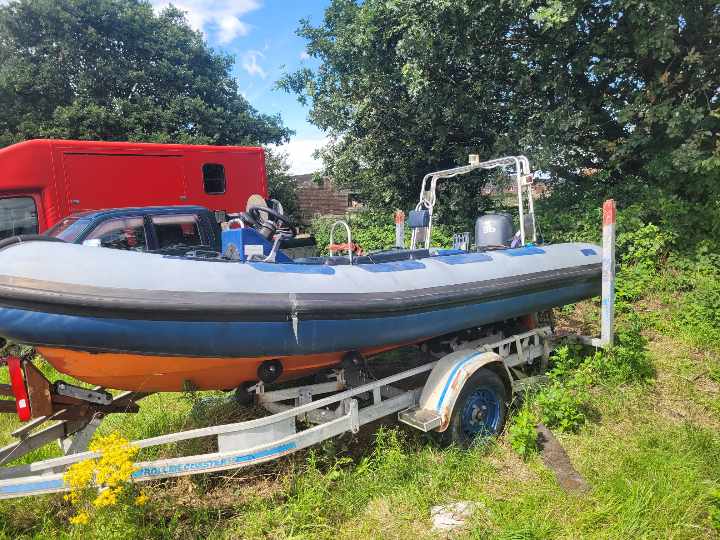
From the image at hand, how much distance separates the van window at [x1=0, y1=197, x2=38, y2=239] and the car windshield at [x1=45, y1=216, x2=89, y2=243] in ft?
6.59

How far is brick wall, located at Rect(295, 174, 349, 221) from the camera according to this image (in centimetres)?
1673

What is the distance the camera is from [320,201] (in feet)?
56.9

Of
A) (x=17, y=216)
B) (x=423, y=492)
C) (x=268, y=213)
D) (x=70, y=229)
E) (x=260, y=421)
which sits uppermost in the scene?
(x=17, y=216)

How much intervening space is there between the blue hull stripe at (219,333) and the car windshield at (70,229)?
9.50 feet

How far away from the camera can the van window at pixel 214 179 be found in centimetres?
852

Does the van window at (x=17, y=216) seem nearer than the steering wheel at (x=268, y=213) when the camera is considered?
No

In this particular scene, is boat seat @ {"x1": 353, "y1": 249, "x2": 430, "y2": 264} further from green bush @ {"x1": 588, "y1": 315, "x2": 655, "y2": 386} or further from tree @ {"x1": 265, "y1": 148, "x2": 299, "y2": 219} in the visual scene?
tree @ {"x1": 265, "y1": 148, "x2": 299, "y2": 219}

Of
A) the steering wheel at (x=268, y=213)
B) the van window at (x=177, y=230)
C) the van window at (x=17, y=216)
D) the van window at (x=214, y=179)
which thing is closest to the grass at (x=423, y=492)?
the steering wheel at (x=268, y=213)

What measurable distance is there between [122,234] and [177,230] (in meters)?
0.62

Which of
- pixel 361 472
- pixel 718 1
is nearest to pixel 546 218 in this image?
pixel 718 1

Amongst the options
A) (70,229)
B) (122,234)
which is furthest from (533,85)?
(70,229)

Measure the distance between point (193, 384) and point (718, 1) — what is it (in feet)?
25.8

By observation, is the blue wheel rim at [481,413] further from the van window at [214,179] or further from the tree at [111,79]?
the tree at [111,79]

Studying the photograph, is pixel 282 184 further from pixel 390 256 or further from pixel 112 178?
pixel 390 256
